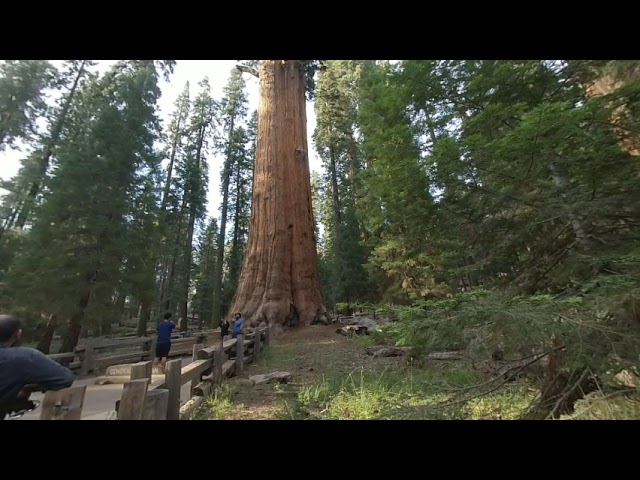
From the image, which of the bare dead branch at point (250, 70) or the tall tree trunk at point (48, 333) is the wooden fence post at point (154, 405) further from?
the bare dead branch at point (250, 70)

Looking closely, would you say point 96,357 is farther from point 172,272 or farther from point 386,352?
point 172,272

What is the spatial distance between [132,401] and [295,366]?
5.21 meters

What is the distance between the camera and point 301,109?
14758 mm

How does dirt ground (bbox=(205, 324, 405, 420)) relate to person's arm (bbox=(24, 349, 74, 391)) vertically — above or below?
below

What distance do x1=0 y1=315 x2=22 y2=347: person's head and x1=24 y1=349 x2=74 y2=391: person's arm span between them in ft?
0.86

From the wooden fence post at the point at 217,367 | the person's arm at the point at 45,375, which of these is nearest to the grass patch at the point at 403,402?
the wooden fence post at the point at 217,367

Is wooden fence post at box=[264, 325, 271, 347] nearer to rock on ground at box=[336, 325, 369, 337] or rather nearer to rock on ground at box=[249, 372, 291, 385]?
rock on ground at box=[336, 325, 369, 337]

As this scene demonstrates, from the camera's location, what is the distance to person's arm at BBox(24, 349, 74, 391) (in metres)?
1.92

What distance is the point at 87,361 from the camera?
7887 mm

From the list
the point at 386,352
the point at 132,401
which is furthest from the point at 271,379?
the point at 132,401

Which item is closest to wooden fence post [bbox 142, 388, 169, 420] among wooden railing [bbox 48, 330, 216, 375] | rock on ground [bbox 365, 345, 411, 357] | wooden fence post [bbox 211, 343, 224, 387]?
wooden fence post [bbox 211, 343, 224, 387]
